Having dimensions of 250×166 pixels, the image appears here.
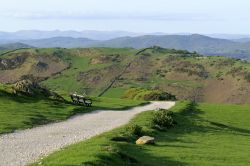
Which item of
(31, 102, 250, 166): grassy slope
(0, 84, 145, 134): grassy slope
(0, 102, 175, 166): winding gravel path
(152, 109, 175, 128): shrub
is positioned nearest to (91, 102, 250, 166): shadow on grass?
(31, 102, 250, 166): grassy slope

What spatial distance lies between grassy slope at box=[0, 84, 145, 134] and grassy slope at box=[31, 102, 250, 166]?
988 cm

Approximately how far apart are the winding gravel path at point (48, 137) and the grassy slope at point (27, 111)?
152cm

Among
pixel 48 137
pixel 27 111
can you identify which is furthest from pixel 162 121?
pixel 48 137

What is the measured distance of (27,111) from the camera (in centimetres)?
5525

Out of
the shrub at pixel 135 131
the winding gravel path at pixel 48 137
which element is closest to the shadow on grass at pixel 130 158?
the winding gravel path at pixel 48 137

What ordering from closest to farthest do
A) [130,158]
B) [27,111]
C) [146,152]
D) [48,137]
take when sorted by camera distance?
[130,158] < [146,152] < [48,137] < [27,111]

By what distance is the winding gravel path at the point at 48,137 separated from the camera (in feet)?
96.7

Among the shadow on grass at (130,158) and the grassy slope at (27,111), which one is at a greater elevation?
the shadow on grass at (130,158)

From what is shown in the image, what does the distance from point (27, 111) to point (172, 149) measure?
24.8m

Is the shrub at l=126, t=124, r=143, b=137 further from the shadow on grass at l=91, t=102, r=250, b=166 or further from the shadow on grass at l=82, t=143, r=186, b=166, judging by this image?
the shadow on grass at l=82, t=143, r=186, b=166

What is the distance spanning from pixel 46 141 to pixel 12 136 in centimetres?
373

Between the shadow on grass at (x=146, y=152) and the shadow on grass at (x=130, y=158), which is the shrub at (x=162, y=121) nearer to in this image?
the shadow on grass at (x=146, y=152)

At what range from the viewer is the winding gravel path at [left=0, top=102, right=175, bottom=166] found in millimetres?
29469

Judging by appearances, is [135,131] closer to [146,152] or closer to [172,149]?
[172,149]
